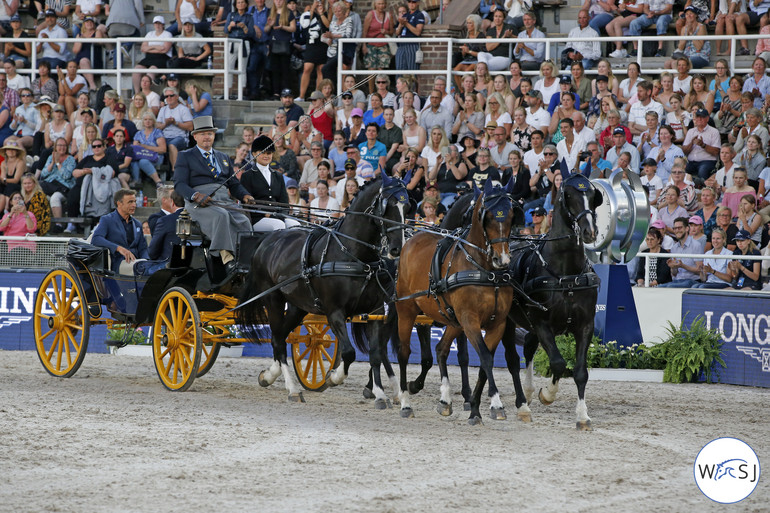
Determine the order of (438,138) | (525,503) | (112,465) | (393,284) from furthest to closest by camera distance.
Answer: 1. (438,138)
2. (393,284)
3. (112,465)
4. (525,503)

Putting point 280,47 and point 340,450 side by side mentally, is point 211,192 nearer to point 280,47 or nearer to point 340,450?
point 340,450

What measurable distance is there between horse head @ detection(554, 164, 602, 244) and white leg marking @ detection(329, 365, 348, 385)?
9.15 feet

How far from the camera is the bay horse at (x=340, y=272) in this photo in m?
10.2

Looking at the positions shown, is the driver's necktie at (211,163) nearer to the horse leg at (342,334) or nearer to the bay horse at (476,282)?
the horse leg at (342,334)

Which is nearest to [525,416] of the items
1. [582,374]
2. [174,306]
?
[582,374]

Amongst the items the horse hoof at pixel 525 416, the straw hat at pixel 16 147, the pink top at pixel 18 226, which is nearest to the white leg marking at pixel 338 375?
the horse hoof at pixel 525 416

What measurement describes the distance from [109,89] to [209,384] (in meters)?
9.93

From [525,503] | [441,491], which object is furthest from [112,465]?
[525,503]

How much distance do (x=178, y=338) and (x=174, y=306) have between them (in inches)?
13.4

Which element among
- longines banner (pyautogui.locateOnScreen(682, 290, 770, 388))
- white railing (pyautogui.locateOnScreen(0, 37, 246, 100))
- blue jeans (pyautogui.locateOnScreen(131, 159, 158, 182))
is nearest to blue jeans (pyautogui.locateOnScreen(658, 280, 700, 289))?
longines banner (pyautogui.locateOnScreen(682, 290, 770, 388))

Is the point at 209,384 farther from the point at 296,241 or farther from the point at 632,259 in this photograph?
the point at 632,259

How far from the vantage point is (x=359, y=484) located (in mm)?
7012

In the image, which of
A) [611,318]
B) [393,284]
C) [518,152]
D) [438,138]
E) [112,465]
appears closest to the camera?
[112,465]

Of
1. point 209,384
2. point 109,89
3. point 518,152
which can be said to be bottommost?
point 209,384
